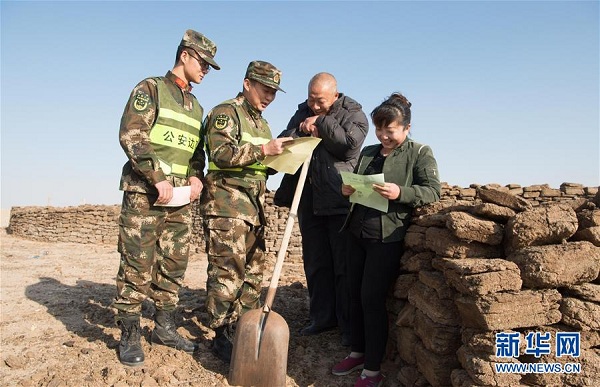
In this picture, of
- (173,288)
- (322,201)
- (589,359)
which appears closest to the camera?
(589,359)

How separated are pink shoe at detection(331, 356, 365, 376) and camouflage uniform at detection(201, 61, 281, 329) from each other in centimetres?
83

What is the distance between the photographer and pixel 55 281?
6492 mm

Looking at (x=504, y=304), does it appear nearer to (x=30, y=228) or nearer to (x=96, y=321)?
(x=96, y=321)

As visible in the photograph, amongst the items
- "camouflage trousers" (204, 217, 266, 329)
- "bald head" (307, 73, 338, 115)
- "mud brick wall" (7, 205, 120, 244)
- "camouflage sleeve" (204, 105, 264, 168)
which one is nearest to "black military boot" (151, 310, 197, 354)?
"camouflage trousers" (204, 217, 266, 329)

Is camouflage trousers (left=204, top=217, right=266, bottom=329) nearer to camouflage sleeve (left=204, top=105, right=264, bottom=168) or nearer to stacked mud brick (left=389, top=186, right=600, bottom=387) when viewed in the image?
camouflage sleeve (left=204, top=105, right=264, bottom=168)

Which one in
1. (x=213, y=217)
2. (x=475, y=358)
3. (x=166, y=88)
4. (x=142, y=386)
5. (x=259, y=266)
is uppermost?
(x=166, y=88)

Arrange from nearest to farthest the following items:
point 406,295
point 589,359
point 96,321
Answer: point 589,359
point 406,295
point 96,321

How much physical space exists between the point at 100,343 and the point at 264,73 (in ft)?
8.76

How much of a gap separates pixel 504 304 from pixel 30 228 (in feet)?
56.5

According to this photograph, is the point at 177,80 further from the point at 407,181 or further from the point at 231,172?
the point at 407,181

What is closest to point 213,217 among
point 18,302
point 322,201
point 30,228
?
point 322,201

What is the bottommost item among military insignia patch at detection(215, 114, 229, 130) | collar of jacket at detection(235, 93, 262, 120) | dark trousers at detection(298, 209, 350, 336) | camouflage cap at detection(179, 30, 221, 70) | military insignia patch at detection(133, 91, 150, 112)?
dark trousers at detection(298, 209, 350, 336)

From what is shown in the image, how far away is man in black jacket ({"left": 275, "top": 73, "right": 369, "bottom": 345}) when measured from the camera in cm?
364

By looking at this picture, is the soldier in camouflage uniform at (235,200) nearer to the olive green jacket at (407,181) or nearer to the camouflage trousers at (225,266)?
the camouflage trousers at (225,266)
